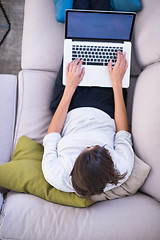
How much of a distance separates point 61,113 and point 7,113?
1.13ft

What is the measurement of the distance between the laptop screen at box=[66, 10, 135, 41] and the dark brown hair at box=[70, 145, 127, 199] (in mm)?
696

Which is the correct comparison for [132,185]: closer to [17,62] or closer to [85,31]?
[85,31]

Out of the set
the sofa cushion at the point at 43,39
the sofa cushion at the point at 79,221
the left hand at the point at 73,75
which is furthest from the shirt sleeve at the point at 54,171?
the sofa cushion at the point at 43,39

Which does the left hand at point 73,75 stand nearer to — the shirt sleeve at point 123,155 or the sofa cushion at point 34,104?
the sofa cushion at point 34,104

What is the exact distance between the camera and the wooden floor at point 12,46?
189 cm

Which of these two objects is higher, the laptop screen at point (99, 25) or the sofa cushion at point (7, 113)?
the laptop screen at point (99, 25)

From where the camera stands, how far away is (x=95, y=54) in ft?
4.10

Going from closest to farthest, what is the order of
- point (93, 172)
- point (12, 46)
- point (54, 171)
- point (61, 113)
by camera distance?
point (93, 172), point (54, 171), point (61, 113), point (12, 46)

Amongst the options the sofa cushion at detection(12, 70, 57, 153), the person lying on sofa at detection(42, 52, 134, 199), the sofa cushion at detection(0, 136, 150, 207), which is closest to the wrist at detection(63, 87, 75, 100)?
the person lying on sofa at detection(42, 52, 134, 199)

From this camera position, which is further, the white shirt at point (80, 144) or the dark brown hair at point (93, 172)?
the white shirt at point (80, 144)

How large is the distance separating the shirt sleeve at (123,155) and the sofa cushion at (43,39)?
503 millimetres

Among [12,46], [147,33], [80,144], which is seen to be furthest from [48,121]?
[12,46]

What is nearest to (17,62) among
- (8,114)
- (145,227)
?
(8,114)

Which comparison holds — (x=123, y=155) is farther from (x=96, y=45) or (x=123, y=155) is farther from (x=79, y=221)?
(x=96, y=45)
